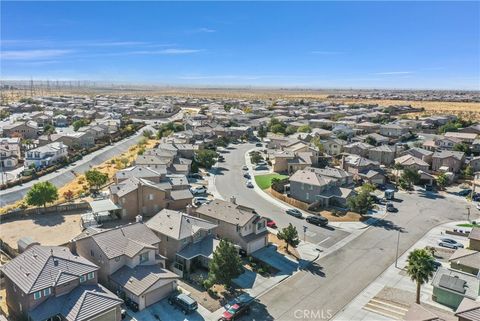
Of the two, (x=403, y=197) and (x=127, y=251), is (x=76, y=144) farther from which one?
(x=403, y=197)

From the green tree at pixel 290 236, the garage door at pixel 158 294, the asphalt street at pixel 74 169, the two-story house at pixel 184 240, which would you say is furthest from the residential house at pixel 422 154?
the asphalt street at pixel 74 169

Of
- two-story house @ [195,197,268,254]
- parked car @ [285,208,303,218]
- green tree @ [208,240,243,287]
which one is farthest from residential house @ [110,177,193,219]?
green tree @ [208,240,243,287]

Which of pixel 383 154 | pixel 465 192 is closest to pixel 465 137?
pixel 383 154

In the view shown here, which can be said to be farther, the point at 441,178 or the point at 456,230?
the point at 441,178

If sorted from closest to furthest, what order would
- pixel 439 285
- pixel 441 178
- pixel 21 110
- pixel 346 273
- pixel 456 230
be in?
pixel 439 285
pixel 346 273
pixel 456 230
pixel 441 178
pixel 21 110

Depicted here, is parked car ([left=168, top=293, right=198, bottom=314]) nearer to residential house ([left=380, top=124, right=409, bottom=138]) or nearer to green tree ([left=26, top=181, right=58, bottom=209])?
green tree ([left=26, top=181, right=58, bottom=209])

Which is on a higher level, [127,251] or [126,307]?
[127,251]

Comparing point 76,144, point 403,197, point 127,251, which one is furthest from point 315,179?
point 76,144
